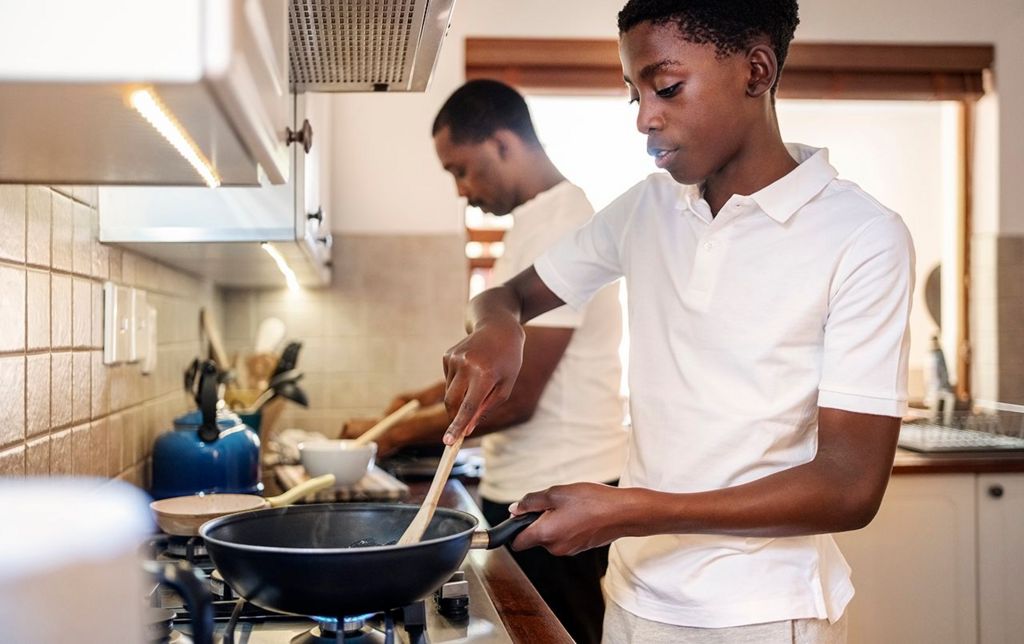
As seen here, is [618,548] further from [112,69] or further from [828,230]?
[112,69]

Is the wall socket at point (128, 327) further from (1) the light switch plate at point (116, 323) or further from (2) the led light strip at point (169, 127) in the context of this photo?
(2) the led light strip at point (169, 127)

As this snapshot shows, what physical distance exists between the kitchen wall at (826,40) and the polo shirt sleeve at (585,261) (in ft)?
5.53

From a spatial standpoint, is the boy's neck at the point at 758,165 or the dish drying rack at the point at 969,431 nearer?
the boy's neck at the point at 758,165

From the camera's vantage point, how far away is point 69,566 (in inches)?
15.4

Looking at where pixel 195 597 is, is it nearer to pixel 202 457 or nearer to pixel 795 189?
pixel 795 189

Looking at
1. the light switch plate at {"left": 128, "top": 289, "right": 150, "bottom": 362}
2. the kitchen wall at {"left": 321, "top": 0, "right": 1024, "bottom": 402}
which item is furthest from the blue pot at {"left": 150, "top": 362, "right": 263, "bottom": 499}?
the kitchen wall at {"left": 321, "top": 0, "right": 1024, "bottom": 402}

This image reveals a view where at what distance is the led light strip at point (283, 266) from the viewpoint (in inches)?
64.6

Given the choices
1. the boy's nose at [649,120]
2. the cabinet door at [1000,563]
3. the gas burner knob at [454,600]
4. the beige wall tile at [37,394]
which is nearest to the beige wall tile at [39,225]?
the beige wall tile at [37,394]

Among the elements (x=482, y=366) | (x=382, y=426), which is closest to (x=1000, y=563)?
(x=382, y=426)

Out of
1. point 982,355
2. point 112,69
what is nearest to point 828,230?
point 112,69

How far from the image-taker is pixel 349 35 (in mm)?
1165

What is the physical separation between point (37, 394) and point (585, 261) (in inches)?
27.6

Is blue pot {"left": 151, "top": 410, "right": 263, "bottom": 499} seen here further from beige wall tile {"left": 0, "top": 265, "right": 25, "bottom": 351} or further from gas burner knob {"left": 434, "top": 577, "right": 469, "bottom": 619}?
gas burner knob {"left": 434, "top": 577, "right": 469, "bottom": 619}

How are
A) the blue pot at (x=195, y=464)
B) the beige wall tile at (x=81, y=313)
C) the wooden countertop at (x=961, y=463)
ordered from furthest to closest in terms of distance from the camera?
the wooden countertop at (x=961, y=463) → the blue pot at (x=195, y=464) → the beige wall tile at (x=81, y=313)
